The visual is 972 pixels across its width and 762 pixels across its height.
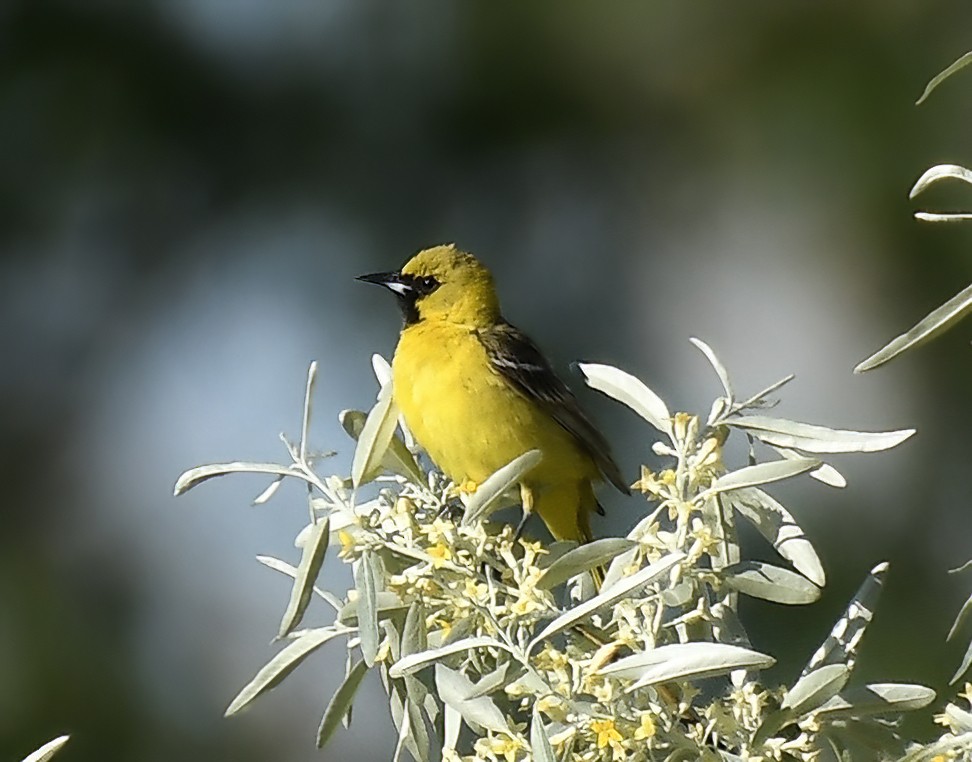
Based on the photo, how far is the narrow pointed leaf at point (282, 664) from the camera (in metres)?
1.09

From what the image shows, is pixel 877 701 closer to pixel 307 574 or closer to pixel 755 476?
pixel 755 476

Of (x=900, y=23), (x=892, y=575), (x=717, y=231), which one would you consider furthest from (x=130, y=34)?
(x=892, y=575)

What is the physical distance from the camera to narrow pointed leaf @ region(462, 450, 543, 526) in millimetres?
1076

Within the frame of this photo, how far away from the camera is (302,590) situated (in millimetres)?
1047

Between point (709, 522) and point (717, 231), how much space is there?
4682 mm

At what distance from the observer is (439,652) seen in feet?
3.23

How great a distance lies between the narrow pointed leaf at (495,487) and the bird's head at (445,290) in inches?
54.6

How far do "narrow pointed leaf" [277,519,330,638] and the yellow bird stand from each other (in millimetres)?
1066

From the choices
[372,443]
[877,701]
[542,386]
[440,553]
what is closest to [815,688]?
[877,701]

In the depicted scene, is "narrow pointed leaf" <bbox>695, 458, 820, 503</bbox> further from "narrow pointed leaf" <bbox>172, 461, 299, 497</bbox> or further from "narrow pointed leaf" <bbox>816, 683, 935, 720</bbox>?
"narrow pointed leaf" <bbox>172, 461, 299, 497</bbox>

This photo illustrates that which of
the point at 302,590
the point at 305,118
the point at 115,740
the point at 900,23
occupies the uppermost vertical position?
the point at 305,118

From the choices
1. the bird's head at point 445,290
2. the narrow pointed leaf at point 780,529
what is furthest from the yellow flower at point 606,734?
the bird's head at point 445,290

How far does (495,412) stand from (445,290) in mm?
334

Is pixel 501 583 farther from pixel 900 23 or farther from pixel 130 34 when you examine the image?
pixel 130 34
